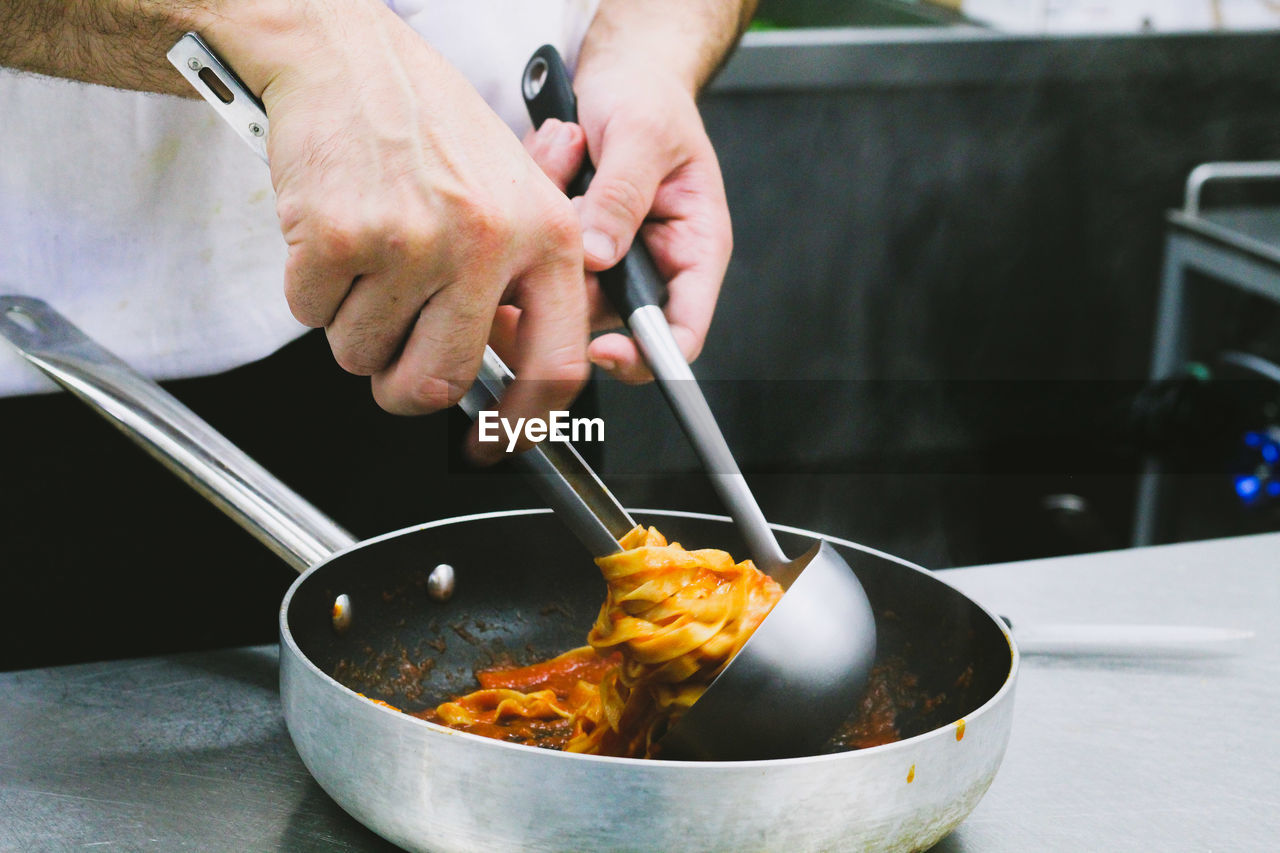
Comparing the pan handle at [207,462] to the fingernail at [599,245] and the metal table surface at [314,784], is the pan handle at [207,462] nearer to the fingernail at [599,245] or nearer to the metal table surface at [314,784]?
the metal table surface at [314,784]

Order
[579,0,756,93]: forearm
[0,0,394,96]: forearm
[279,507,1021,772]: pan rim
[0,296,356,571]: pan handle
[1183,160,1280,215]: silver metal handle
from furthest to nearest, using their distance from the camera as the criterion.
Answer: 1. [1183,160,1280,215]: silver metal handle
2. [579,0,756,93]: forearm
3. [0,296,356,571]: pan handle
4. [0,0,394,96]: forearm
5. [279,507,1021,772]: pan rim

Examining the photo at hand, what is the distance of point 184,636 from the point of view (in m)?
1.25

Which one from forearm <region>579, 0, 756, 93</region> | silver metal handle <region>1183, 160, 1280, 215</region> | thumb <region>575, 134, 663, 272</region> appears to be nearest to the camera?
thumb <region>575, 134, 663, 272</region>

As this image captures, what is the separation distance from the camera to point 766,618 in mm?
718

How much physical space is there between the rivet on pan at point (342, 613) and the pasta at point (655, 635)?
0.33 feet

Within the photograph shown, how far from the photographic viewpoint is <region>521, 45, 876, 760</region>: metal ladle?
2.32 feet

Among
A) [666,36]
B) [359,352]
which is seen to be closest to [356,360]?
[359,352]

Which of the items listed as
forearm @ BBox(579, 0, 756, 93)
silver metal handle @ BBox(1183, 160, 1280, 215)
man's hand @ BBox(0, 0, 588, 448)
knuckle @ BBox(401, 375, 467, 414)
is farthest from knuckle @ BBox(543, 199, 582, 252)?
silver metal handle @ BBox(1183, 160, 1280, 215)

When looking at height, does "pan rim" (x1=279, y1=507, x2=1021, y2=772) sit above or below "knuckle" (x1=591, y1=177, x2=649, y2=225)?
below

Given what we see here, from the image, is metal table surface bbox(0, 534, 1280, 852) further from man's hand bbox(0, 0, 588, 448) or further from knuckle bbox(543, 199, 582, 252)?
knuckle bbox(543, 199, 582, 252)

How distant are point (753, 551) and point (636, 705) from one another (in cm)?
14

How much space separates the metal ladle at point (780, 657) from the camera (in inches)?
27.8

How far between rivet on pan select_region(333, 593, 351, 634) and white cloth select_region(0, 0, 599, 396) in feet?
1.20

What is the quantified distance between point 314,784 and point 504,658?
0.79 feet
